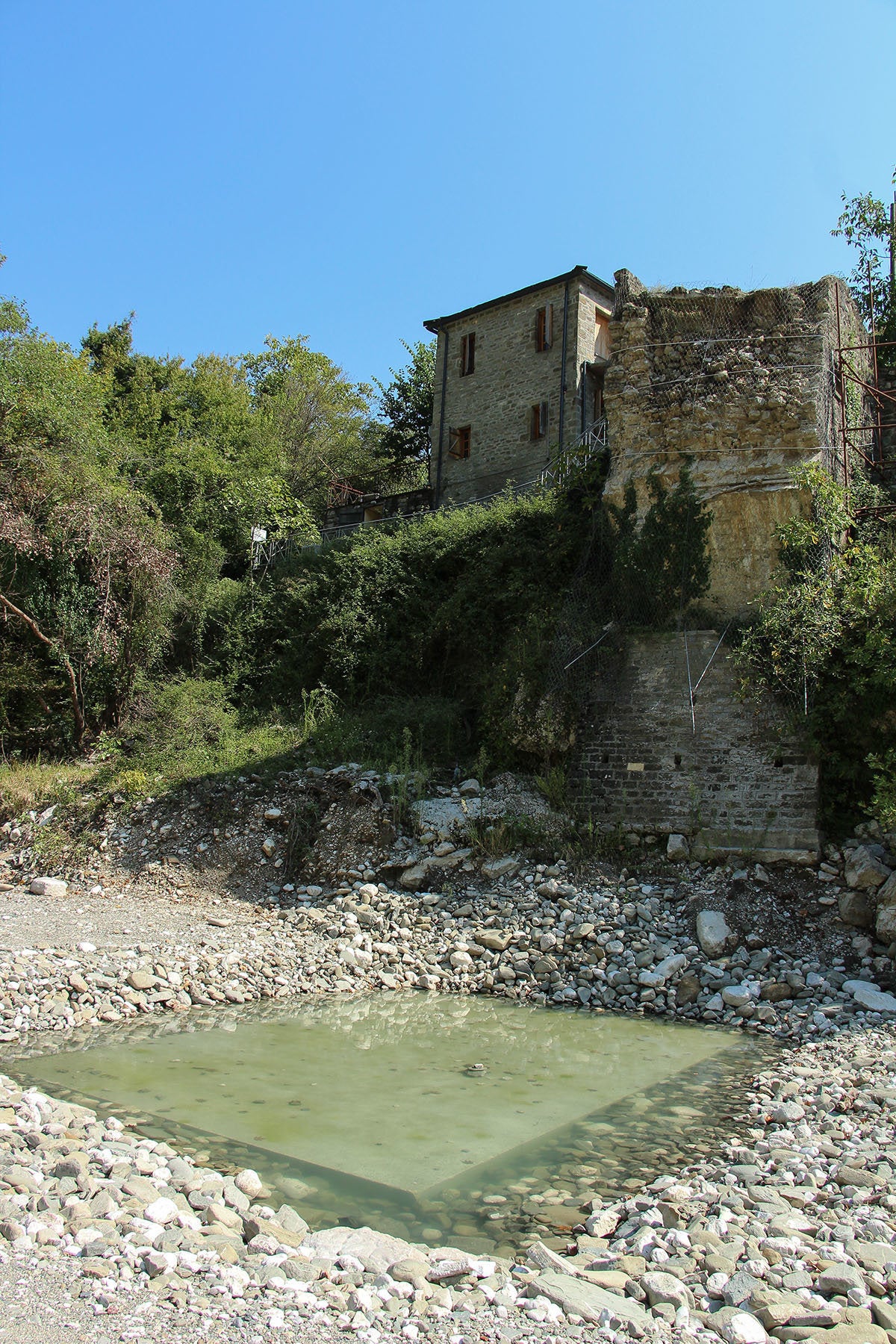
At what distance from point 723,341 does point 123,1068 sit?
9.79m

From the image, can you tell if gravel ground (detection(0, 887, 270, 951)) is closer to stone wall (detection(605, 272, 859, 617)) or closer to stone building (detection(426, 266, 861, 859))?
stone building (detection(426, 266, 861, 859))

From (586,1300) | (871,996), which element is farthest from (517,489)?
(586,1300)

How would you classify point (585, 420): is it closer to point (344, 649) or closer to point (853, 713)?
point (344, 649)

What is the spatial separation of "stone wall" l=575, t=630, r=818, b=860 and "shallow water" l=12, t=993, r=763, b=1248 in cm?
271

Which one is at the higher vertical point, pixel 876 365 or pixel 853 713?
pixel 876 365

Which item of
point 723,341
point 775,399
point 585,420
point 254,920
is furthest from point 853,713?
point 585,420

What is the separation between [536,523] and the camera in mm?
13336

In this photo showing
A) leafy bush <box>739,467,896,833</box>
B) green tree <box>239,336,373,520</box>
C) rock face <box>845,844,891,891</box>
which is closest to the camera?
rock face <box>845,844,891,891</box>

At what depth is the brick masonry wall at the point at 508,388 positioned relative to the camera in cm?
1992

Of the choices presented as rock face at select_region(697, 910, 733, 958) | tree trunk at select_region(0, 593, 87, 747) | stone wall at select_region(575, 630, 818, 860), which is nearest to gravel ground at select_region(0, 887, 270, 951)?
tree trunk at select_region(0, 593, 87, 747)

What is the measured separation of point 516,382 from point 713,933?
617 inches

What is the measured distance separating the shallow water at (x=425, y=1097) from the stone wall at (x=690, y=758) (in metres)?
2.71

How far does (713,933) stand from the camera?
26.4ft

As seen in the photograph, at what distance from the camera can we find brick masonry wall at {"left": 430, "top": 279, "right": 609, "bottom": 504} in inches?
784
